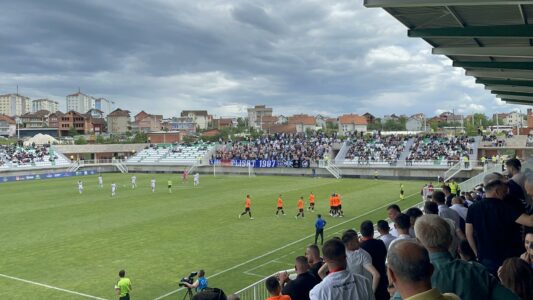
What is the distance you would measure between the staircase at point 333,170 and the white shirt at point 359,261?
43.1 m

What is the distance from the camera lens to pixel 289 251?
56.0ft

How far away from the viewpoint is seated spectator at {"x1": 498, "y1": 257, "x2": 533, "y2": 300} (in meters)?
3.59

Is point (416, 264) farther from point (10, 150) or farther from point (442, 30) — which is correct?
point (10, 150)

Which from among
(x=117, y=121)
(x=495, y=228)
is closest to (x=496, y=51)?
(x=495, y=228)

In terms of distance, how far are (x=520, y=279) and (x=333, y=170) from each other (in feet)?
154

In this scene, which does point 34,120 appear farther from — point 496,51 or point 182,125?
point 496,51

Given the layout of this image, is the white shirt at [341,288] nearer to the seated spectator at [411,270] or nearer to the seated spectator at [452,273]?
the seated spectator at [452,273]

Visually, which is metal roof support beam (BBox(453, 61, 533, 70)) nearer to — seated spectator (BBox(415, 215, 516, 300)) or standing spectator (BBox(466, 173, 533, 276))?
standing spectator (BBox(466, 173, 533, 276))

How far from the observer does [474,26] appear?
413 inches

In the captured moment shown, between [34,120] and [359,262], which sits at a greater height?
[34,120]

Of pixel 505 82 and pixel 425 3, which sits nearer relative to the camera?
pixel 425 3

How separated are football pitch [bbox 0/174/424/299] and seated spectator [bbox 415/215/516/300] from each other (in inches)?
387

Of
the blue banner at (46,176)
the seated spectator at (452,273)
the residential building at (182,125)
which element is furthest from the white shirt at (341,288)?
the residential building at (182,125)

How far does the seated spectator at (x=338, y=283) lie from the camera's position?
4.27 metres
